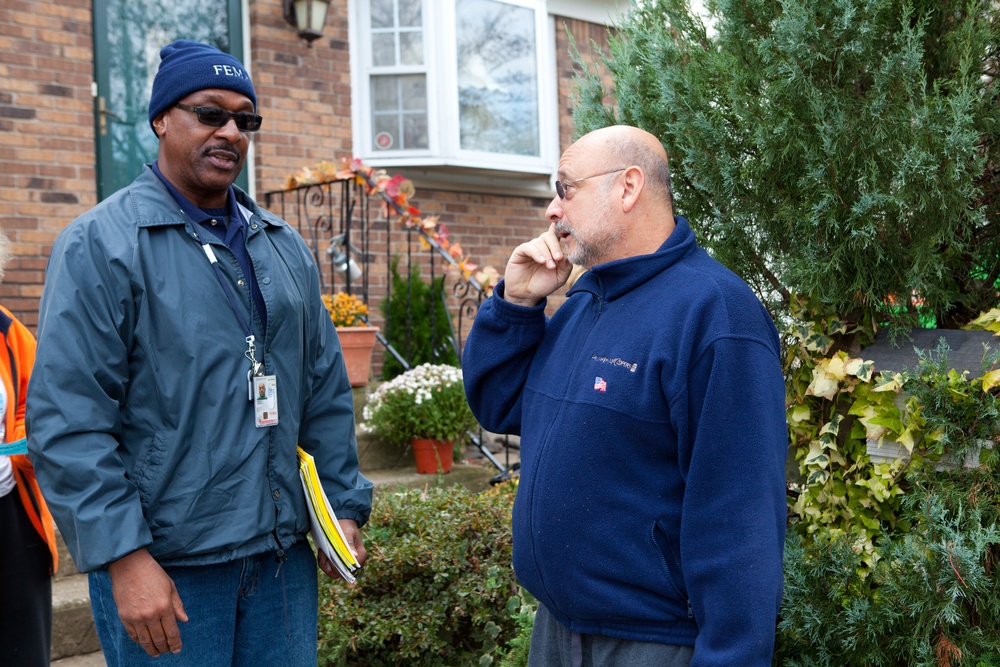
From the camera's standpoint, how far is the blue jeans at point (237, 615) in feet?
6.70

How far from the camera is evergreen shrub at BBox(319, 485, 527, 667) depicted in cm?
336

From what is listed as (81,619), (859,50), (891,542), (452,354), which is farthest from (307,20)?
(891,542)

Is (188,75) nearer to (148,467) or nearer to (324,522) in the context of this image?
(148,467)

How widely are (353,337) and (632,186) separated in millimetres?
4268

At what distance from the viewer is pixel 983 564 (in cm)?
228

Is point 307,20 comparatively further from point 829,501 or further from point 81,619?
point 829,501

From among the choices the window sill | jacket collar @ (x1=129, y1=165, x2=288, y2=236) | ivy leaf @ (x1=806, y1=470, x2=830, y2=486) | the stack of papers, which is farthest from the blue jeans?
the window sill

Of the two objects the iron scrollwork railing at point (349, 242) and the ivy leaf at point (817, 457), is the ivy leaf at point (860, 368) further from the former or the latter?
the iron scrollwork railing at point (349, 242)

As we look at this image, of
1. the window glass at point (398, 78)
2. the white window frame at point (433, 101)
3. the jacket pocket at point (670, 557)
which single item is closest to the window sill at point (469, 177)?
the white window frame at point (433, 101)

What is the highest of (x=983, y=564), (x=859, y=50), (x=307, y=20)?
(x=307, y=20)

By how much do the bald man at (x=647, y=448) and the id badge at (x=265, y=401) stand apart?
605mm

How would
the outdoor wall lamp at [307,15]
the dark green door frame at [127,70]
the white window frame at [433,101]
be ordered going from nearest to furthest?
the dark green door frame at [127,70] → the outdoor wall lamp at [307,15] → the white window frame at [433,101]

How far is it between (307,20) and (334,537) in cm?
554

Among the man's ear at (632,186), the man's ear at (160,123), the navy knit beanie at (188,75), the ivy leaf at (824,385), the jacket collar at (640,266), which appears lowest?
the ivy leaf at (824,385)
